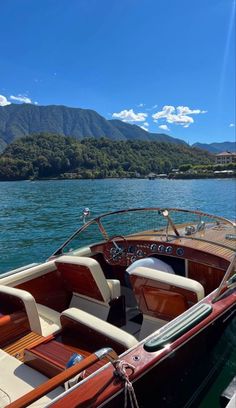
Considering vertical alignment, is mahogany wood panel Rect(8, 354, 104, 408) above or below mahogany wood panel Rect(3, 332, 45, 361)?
above

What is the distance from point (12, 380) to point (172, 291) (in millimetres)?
1879

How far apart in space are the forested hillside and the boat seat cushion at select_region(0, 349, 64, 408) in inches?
4209

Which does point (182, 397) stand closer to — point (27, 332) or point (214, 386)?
point (214, 386)

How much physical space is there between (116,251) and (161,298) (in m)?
1.87

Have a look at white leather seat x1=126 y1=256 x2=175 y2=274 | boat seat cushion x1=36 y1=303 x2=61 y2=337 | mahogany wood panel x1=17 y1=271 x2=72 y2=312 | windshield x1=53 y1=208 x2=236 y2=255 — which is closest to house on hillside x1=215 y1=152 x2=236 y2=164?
windshield x1=53 y1=208 x2=236 y2=255

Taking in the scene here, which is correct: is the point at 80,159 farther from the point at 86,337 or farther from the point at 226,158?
the point at 86,337

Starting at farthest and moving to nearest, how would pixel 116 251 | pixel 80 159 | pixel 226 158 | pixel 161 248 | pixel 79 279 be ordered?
pixel 226 158 < pixel 80 159 < pixel 116 251 < pixel 161 248 < pixel 79 279

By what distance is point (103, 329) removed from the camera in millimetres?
3086

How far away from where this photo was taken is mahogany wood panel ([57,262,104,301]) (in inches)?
170

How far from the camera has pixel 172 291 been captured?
3826 mm

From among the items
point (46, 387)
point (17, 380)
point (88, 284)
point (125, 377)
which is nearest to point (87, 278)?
point (88, 284)

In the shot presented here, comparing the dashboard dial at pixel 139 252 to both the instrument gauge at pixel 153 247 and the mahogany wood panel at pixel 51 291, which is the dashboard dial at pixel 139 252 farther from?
the mahogany wood panel at pixel 51 291

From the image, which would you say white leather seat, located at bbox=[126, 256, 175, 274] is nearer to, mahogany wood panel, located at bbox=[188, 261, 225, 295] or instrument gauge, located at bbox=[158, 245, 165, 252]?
instrument gauge, located at bbox=[158, 245, 165, 252]

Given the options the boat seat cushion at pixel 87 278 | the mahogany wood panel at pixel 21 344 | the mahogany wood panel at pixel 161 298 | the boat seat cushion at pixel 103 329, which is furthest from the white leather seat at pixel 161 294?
the mahogany wood panel at pixel 21 344
